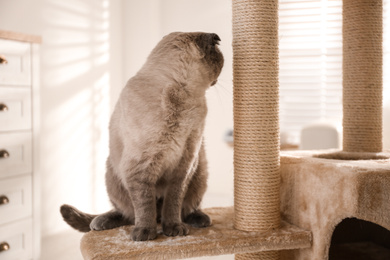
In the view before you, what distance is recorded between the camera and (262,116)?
4.42 feet

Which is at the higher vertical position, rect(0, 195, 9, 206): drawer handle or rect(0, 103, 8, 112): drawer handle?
rect(0, 103, 8, 112): drawer handle

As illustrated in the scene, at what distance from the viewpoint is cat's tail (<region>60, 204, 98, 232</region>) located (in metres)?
1.41

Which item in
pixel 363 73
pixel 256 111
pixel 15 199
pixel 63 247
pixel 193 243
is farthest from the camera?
pixel 63 247

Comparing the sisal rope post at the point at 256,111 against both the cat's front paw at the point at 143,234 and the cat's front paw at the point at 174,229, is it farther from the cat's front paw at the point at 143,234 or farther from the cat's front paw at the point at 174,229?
the cat's front paw at the point at 143,234

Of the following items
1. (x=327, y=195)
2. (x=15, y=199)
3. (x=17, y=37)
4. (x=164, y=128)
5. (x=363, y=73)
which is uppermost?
(x=17, y=37)

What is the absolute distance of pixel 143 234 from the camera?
1.22 m

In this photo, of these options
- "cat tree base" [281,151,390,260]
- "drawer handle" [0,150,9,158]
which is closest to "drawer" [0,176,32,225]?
"drawer handle" [0,150,9,158]

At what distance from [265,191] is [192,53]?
49cm

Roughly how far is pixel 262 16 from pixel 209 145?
91.3 inches

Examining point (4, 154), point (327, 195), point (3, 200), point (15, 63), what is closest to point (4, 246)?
point (3, 200)

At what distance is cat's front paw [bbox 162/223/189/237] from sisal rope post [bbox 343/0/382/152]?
2.68 feet

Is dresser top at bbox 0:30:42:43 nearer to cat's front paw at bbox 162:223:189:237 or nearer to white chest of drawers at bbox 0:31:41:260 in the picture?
white chest of drawers at bbox 0:31:41:260

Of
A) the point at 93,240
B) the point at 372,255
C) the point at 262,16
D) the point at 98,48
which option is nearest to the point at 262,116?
the point at 262,16

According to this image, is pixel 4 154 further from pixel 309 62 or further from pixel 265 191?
pixel 309 62
